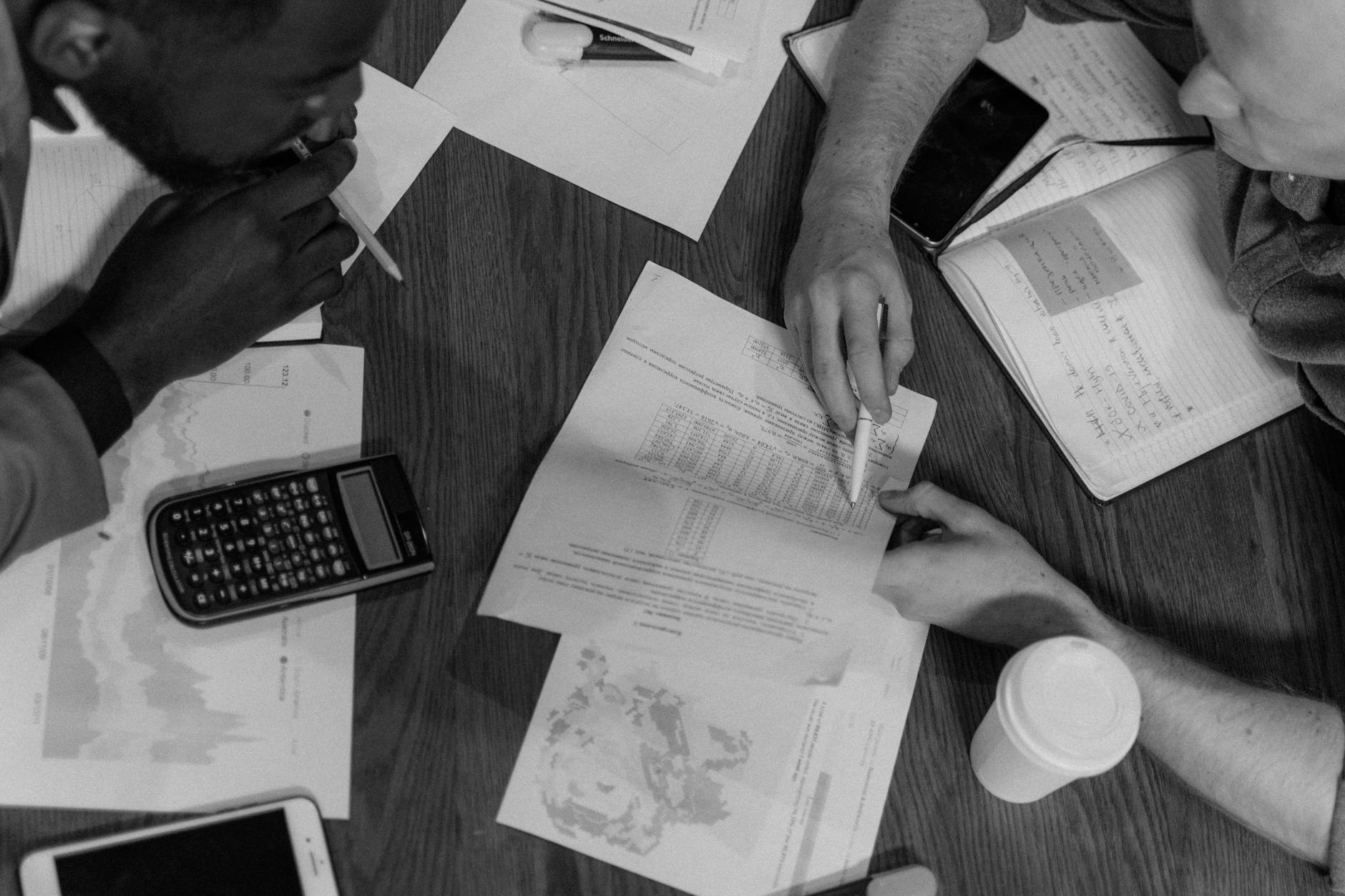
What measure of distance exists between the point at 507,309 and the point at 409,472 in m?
0.16

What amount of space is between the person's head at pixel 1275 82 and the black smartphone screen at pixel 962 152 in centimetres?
20

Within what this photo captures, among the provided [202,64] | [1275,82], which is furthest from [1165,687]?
[202,64]

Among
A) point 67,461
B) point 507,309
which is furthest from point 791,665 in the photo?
point 67,461

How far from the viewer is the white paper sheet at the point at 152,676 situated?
2.37 ft

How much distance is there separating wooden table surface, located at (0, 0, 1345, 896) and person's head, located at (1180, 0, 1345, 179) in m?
0.25

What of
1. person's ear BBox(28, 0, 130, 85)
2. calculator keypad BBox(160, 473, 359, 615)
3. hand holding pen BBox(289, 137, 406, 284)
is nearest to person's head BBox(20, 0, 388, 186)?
person's ear BBox(28, 0, 130, 85)

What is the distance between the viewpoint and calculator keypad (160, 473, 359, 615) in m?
0.77

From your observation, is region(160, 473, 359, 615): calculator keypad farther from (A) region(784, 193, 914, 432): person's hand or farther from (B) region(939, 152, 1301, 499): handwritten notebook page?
(B) region(939, 152, 1301, 499): handwritten notebook page

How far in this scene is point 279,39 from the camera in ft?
2.06

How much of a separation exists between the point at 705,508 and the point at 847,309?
0.20 metres

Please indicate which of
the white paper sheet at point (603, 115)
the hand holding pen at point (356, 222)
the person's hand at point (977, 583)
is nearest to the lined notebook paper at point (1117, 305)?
the person's hand at point (977, 583)

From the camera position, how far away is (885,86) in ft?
3.40

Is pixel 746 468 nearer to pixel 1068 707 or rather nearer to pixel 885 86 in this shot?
pixel 1068 707

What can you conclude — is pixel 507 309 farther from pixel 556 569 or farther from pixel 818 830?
pixel 818 830
